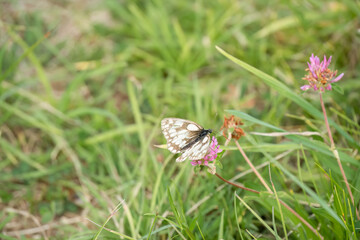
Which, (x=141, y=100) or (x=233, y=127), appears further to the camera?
(x=141, y=100)

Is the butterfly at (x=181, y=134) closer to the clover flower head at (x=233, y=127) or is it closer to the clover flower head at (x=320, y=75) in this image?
the clover flower head at (x=233, y=127)

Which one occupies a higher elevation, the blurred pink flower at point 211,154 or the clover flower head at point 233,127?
the clover flower head at point 233,127

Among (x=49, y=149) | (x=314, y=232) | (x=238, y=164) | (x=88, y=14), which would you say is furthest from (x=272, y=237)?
(x=88, y=14)

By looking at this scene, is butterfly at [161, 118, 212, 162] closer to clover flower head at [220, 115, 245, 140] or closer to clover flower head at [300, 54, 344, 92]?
clover flower head at [220, 115, 245, 140]

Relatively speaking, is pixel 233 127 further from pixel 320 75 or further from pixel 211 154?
pixel 320 75

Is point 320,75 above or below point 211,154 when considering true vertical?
above

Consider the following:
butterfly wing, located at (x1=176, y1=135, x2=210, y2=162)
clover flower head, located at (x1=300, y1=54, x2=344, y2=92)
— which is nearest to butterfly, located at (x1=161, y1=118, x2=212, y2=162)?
butterfly wing, located at (x1=176, y1=135, x2=210, y2=162)

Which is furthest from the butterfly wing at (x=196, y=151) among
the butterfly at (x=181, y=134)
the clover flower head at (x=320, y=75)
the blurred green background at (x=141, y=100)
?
the clover flower head at (x=320, y=75)

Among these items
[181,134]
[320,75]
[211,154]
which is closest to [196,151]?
[211,154]

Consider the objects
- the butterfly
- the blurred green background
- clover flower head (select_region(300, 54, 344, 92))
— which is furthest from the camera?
the blurred green background
